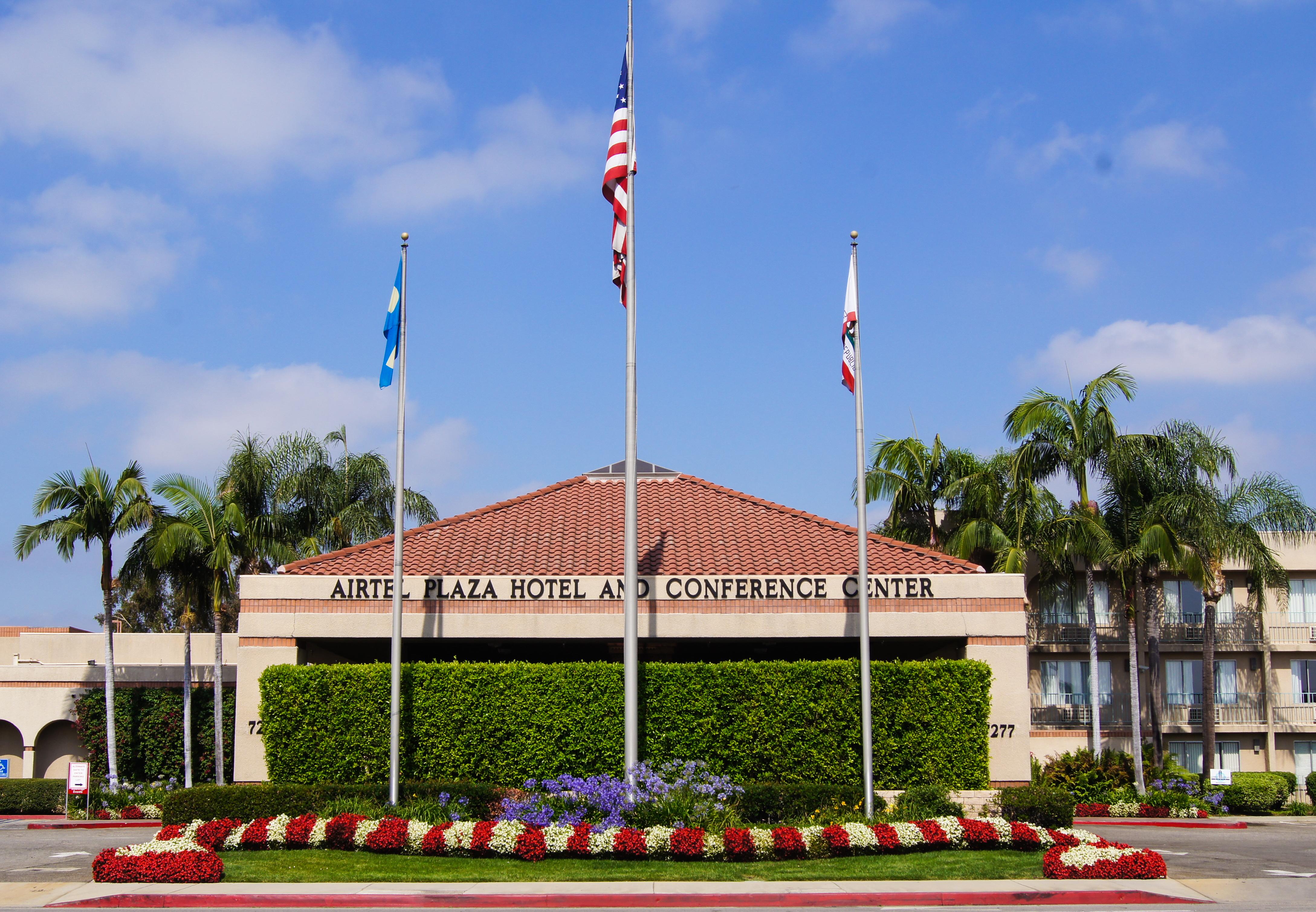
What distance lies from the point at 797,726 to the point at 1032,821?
199 inches

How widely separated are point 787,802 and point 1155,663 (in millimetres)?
22702

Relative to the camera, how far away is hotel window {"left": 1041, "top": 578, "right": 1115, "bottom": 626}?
1678 inches

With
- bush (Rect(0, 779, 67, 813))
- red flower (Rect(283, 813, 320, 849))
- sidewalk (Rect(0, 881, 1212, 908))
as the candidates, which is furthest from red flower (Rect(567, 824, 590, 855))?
bush (Rect(0, 779, 67, 813))

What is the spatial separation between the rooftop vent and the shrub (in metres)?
20.0

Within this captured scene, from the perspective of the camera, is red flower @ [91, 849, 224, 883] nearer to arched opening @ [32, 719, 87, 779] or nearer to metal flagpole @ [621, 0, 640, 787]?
metal flagpole @ [621, 0, 640, 787]

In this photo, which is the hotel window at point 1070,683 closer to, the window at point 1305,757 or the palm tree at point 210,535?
the window at point 1305,757

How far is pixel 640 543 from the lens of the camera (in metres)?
28.8

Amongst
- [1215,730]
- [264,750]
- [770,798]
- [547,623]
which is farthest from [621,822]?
[1215,730]

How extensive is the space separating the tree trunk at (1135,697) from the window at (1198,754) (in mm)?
7417

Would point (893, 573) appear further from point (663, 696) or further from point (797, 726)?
point (663, 696)

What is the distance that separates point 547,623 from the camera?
26406 millimetres

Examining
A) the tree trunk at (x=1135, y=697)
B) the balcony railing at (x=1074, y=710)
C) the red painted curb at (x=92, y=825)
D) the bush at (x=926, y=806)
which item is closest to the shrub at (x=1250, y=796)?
the tree trunk at (x=1135, y=697)

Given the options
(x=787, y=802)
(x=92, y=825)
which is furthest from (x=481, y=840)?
(x=92, y=825)

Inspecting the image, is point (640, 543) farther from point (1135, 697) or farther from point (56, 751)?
point (56, 751)
